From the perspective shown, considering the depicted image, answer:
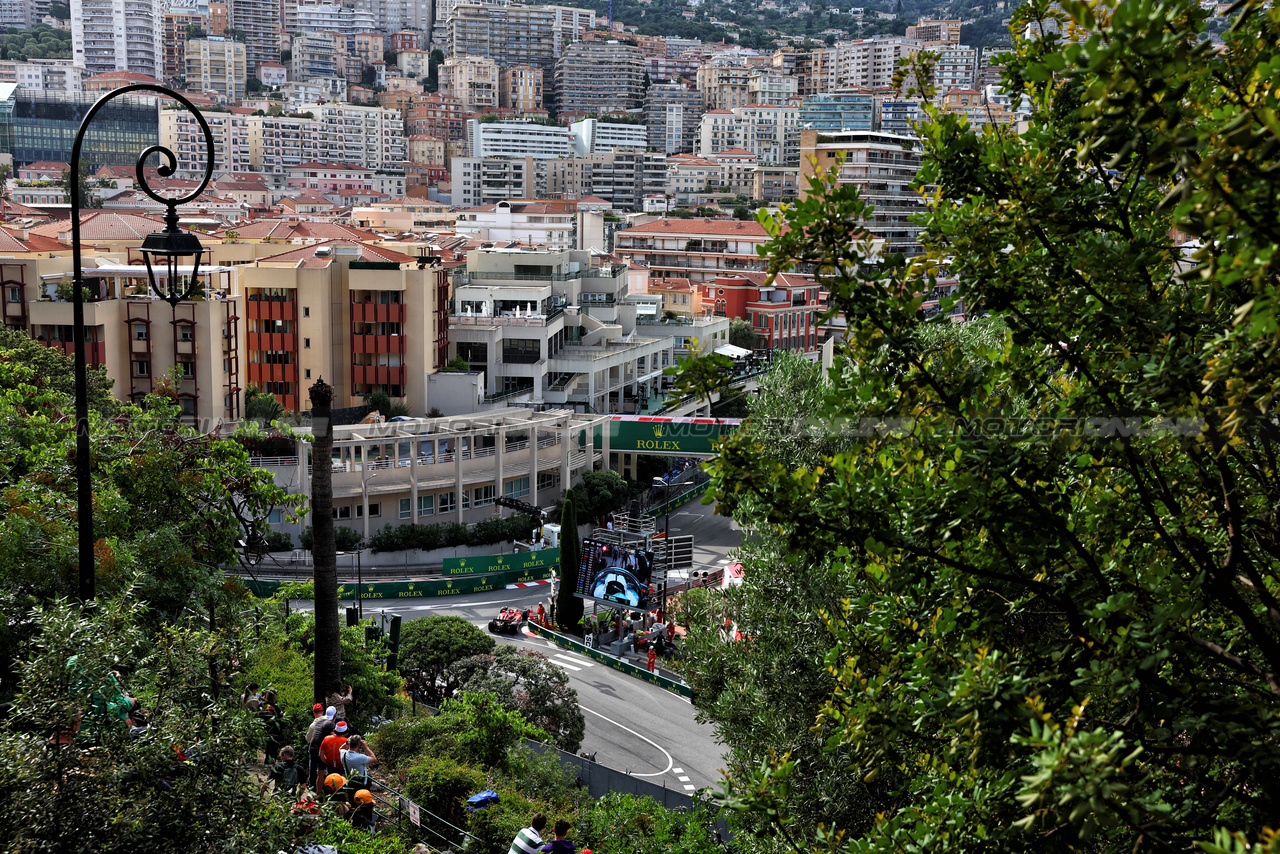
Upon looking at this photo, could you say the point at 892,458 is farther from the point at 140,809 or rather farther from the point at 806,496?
the point at 140,809

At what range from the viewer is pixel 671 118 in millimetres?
183000

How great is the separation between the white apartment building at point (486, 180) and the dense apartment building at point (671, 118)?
44.6m

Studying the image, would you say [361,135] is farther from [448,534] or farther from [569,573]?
[569,573]

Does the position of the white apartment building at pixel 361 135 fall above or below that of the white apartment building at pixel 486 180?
above

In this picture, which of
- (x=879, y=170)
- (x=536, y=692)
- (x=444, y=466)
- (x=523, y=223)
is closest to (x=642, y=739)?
(x=536, y=692)

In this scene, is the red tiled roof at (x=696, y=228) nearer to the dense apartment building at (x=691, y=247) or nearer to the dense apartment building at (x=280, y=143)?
the dense apartment building at (x=691, y=247)

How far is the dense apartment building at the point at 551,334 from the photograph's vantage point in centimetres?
5275

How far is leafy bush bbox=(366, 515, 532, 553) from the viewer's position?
1551 inches

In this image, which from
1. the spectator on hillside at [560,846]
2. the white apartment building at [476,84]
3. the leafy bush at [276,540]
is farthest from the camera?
the white apartment building at [476,84]

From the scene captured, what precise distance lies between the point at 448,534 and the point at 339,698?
2775 cm

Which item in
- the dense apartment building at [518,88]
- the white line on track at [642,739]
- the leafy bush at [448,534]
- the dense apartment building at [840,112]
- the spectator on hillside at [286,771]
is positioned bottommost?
the white line on track at [642,739]

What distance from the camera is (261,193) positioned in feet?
389

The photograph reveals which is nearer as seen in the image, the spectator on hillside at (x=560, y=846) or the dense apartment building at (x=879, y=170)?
the spectator on hillside at (x=560, y=846)

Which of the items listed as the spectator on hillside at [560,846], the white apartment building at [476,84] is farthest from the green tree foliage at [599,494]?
the white apartment building at [476,84]
